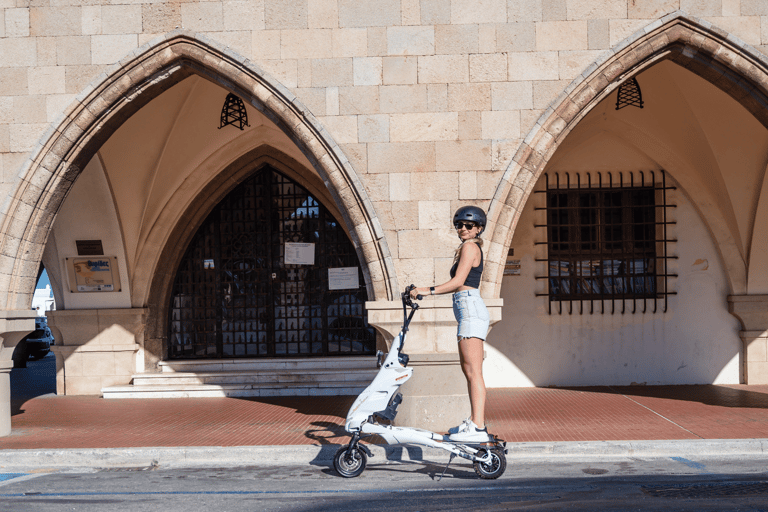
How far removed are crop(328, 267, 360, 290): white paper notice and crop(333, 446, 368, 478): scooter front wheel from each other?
5.79 meters

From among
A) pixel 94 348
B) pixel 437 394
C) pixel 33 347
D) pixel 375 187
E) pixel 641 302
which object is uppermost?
pixel 375 187

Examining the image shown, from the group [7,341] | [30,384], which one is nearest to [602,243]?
[7,341]

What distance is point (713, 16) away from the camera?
694 centimetres

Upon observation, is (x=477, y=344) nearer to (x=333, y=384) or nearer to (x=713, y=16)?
(x=713, y=16)

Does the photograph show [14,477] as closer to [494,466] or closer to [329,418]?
[329,418]

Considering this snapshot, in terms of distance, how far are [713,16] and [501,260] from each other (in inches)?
119

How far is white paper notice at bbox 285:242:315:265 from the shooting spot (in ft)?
36.1

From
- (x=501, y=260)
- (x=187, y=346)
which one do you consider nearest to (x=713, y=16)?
(x=501, y=260)

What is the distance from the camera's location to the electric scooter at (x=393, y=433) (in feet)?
16.6

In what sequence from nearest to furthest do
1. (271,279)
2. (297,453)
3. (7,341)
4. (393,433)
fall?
1. (393,433)
2. (297,453)
3. (7,341)
4. (271,279)

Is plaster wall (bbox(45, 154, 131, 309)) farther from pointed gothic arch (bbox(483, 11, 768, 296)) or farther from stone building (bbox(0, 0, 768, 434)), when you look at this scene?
pointed gothic arch (bbox(483, 11, 768, 296))

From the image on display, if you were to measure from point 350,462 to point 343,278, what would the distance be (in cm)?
586

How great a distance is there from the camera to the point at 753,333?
9.88 meters

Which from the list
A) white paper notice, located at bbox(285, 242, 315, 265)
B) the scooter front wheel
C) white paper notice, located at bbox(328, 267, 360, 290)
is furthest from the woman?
white paper notice, located at bbox(285, 242, 315, 265)
